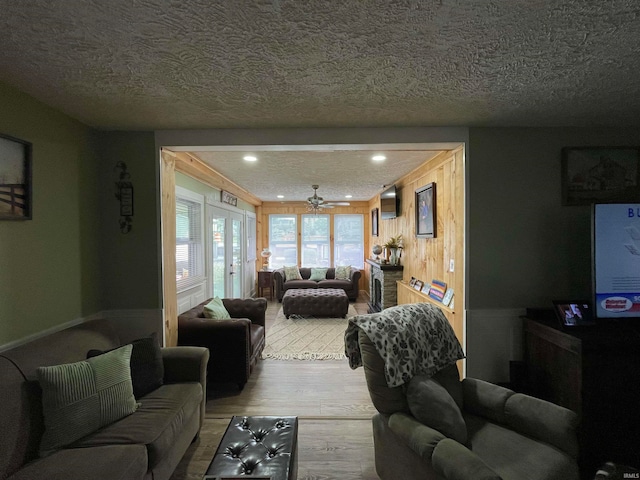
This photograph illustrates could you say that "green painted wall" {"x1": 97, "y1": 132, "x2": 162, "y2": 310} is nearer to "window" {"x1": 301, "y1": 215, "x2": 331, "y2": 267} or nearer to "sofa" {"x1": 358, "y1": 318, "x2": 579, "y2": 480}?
"sofa" {"x1": 358, "y1": 318, "x2": 579, "y2": 480}

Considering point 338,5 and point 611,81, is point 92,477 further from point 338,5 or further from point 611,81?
point 611,81

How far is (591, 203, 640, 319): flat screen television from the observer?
7.16 ft

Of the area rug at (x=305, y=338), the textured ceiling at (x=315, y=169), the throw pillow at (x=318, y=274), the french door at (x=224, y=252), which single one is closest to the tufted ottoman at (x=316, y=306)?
the area rug at (x=305, y=338)

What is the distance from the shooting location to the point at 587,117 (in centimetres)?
237

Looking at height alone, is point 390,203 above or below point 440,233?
above

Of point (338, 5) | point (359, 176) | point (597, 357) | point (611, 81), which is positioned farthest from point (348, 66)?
A: point (359, 176)

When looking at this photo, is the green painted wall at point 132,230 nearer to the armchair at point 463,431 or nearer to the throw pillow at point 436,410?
the armchair at point 463,431

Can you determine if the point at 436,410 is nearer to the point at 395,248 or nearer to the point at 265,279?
the point at 395,248

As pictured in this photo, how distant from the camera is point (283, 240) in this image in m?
8.28

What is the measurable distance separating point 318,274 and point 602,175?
18.7 ft

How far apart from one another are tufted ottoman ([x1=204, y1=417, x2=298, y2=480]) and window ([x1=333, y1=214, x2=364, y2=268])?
6.44 m

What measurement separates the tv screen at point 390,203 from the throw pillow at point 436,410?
3.84m

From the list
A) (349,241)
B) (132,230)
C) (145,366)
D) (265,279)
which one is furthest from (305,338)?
(349,241)

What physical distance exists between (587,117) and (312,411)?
329 centimetres
